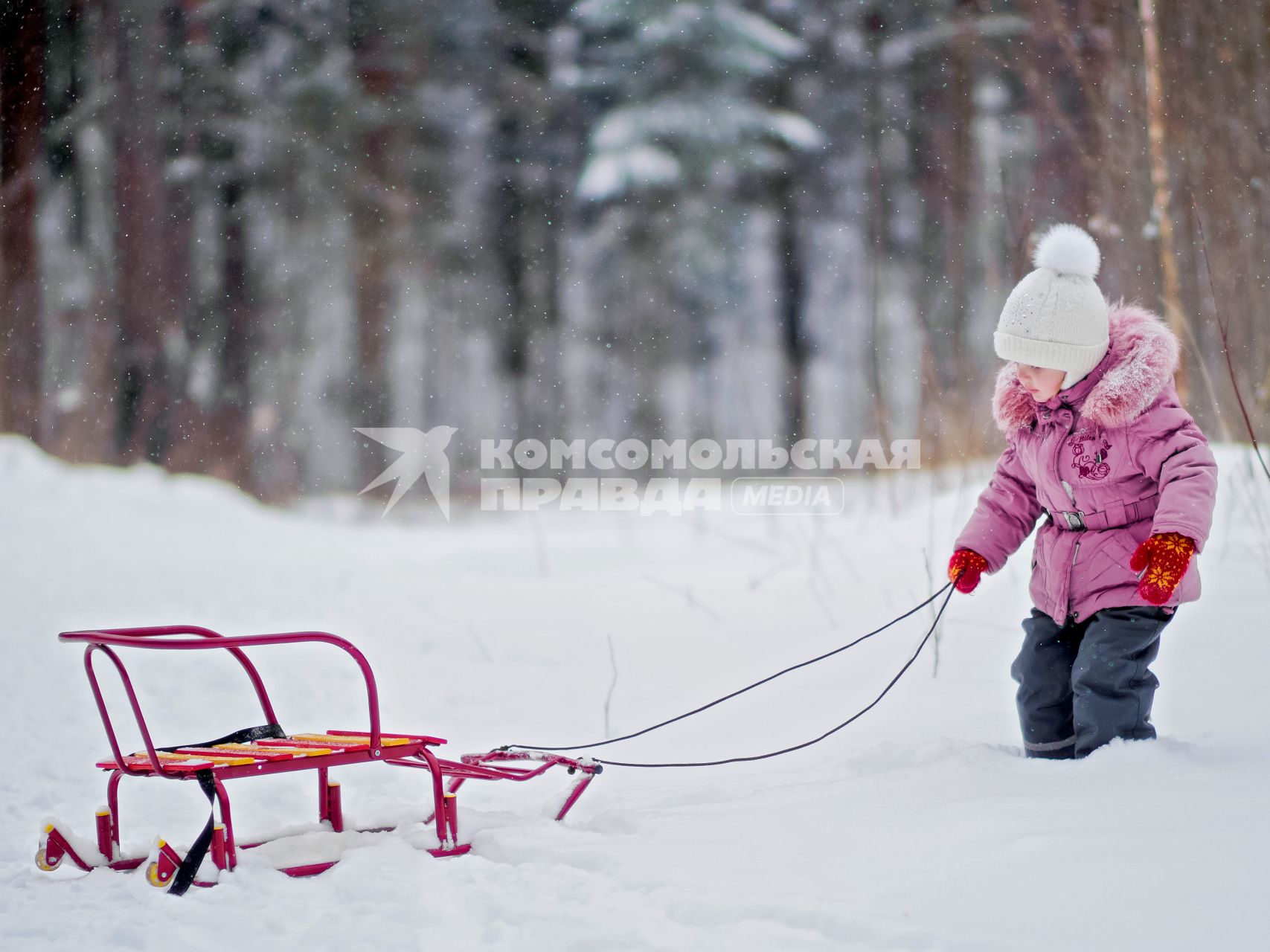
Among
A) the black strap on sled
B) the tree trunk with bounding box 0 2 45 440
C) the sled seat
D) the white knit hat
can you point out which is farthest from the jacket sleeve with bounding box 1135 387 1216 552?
the tree trunk with bounding box 0 2 45 440

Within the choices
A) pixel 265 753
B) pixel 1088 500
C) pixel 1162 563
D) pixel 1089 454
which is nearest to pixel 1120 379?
pixel 1089 454

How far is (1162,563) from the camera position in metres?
2.48

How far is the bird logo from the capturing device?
48.8 feet

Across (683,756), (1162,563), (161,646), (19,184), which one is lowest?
(683,756)

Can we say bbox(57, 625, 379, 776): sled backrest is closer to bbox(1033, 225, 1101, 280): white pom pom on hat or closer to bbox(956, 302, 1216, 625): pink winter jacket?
bbox(956, 302, 1216, 625): pink winter jacket

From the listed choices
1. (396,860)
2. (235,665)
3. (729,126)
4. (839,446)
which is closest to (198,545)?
(235,665)

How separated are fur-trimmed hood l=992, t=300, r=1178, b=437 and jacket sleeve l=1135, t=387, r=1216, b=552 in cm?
7

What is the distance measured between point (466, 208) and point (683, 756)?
13369mm

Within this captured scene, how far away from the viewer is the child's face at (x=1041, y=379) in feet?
9.50

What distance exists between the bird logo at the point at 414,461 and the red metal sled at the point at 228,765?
1152 cm

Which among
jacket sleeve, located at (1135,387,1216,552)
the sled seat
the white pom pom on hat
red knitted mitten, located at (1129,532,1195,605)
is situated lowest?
the sled seat

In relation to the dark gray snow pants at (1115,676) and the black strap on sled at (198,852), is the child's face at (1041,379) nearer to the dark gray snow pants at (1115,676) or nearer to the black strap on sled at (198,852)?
the dark gray snow pants at (1115,676)

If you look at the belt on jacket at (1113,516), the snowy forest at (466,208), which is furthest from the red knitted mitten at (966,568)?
the snowy forest at (466,208)

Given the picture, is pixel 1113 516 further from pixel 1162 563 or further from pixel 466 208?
pixel 466 208
